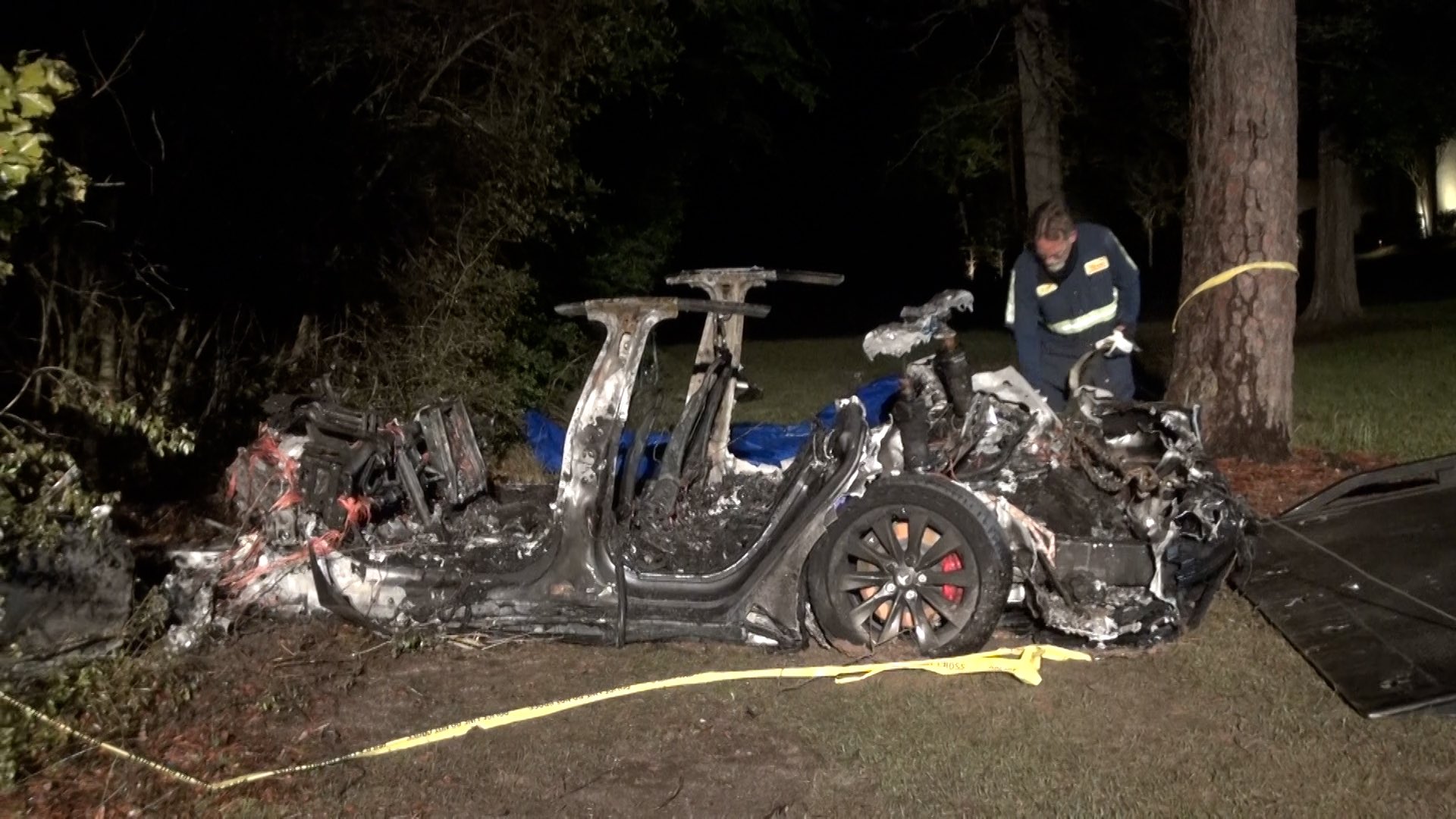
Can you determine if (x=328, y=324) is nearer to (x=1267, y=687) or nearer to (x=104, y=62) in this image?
(x=104, y=62)

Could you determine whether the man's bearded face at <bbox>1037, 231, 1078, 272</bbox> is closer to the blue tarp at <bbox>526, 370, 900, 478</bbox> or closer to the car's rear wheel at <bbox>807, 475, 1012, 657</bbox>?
the blue tarp at <bbox>526, 370, 900, 478</bbox>

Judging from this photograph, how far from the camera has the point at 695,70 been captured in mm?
21281

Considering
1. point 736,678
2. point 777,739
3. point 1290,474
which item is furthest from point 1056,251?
point 777,739

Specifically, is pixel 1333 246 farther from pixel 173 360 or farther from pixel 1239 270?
pixel 173 360

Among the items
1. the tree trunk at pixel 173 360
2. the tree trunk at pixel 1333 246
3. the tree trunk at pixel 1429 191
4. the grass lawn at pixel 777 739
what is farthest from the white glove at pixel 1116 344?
the tree trunk at pixel 1429 191

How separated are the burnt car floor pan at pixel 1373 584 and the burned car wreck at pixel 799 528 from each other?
48cm

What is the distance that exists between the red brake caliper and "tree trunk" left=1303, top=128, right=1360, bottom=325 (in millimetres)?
19864

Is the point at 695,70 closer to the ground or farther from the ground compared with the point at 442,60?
farther from the ground

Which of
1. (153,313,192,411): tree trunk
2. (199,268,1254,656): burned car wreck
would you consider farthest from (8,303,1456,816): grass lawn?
(153,313,192,411): tree trunk

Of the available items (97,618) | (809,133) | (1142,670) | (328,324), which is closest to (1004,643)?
(1142,670)

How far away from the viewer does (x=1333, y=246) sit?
2316 cm

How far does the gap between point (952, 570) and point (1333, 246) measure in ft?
68.6

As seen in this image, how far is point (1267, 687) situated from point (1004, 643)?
102cm

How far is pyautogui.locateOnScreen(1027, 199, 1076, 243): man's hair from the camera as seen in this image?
671cm
